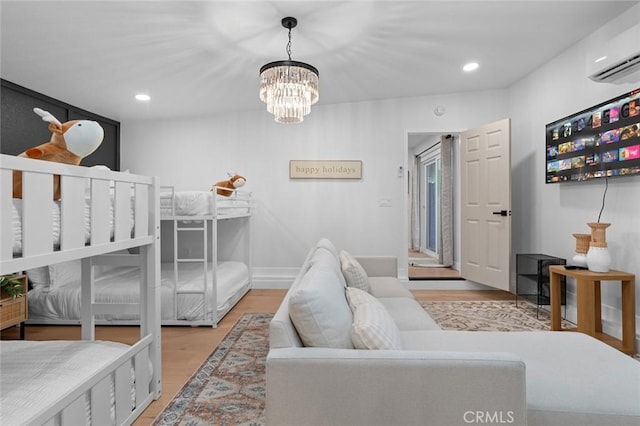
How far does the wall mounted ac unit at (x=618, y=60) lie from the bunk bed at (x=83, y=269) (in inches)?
128

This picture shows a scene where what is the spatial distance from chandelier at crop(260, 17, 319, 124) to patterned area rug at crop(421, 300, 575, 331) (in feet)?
7.61

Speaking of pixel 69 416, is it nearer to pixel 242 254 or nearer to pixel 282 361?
pixel 282 361

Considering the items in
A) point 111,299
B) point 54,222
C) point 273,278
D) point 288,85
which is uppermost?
point 288,85

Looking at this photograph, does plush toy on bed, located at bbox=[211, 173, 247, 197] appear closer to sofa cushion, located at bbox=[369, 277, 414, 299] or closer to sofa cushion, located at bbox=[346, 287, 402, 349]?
sofa cushion, located at bbox=[369, 277, 414, 299]

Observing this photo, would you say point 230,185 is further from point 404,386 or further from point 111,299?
point 404,386

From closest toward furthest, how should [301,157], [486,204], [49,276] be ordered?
[49,276]
[486,204]
[301,157]

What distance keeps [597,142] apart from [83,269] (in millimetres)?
3864

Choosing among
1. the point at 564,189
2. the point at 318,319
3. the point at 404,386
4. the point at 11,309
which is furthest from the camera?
the point at 564,189

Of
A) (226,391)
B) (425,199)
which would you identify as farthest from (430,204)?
(226,391)

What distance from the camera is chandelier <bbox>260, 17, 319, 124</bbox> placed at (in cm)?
245

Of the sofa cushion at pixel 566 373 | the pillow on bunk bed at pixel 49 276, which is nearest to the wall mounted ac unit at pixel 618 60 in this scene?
the sofa cushion at pixel 566 373

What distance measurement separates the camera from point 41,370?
1.53 m

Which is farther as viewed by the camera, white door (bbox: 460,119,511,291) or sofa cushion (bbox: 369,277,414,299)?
white door (bbox: 460,119,511,291)

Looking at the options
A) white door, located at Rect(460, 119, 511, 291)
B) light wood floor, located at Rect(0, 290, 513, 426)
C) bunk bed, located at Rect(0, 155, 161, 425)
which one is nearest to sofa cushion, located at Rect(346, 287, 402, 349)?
bunk bed, located at Rect(0, 155, 161, 425)
